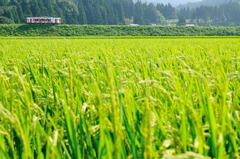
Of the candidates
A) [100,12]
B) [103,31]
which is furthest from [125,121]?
[100,12]

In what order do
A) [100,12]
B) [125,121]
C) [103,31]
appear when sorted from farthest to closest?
1. [100,12]
2. [103,31]
3. [125,121]

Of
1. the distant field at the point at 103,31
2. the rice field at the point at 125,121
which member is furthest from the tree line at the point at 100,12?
the rice field at the point at 125,121

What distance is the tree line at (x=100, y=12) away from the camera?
68938 mm

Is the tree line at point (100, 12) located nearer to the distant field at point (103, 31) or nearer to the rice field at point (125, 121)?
the distant field at point (103, 31)

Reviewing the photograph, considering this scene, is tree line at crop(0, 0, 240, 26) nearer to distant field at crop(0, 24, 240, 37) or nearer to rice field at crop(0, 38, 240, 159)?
distant field at crop(0, 24, 240, 37)

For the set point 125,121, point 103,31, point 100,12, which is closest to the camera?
point 125,121

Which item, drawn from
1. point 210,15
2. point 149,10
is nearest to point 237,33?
point 149,10

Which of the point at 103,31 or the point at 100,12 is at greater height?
the point at 100,12

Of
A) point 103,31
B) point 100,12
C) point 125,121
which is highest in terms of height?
point 100,12

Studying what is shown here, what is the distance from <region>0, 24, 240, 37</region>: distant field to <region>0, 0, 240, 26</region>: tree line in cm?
1913

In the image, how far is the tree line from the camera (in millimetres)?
68938

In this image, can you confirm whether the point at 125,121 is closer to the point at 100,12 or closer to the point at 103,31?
the point at 103,31

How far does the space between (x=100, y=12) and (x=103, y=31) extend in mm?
40734

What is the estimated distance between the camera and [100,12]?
87.2 m
